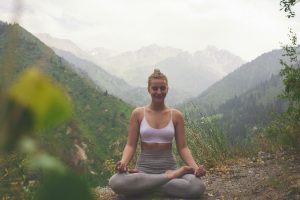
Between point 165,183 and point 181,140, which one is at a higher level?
point 181,140

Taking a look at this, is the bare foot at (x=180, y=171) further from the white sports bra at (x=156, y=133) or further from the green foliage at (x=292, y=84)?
the green foliage at (x=292, y=84)

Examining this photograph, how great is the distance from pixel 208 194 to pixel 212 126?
1.63m

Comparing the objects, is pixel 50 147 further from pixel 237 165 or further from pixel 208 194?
pixel 237 165

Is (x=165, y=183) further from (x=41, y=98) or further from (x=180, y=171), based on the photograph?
(x=41, y=98)

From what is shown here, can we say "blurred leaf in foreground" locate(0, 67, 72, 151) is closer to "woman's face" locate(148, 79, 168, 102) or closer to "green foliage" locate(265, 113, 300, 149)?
"woman's face" locate(148, 79, 168, 102)

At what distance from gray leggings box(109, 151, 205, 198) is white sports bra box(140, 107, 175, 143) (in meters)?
0.18

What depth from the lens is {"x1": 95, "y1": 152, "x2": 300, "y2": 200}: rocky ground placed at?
5.33 metres

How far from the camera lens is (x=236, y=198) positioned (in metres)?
5.43

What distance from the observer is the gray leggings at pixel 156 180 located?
16.8 feet

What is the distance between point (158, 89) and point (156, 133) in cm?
55

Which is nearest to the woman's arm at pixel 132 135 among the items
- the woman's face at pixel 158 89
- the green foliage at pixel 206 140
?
the woman's face at pixel 158 89

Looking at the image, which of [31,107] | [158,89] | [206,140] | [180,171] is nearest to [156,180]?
[180,171]

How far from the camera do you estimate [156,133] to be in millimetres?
5402

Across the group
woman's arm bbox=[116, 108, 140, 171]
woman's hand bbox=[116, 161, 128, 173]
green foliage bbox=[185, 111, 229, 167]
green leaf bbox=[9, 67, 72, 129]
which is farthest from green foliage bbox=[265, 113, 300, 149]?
green leaf bbox=[9, 67, 72, 129]
